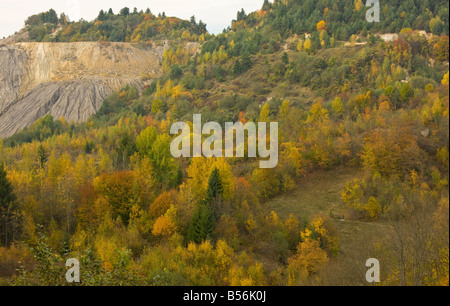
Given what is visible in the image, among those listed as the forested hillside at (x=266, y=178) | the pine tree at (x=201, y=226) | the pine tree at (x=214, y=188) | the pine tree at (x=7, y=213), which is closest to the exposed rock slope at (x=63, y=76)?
the forested hillside at (x=266, y=178)

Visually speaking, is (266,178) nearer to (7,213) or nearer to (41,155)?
(7,213)

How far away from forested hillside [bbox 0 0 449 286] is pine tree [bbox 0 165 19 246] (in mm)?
132

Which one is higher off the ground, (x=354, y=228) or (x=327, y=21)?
(x=327, y=21)

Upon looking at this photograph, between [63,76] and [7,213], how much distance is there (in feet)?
352

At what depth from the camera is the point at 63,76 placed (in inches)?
4938

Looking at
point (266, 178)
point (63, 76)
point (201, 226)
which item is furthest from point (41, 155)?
point (63, 76)

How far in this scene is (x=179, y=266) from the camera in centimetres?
2442

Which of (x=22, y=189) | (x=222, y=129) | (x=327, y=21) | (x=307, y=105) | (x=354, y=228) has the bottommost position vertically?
(x=354, y=228)

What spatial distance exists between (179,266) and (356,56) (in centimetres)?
7829

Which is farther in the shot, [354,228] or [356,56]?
[356,56]

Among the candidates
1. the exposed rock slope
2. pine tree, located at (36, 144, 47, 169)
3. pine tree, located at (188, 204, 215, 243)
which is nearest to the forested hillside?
pine tree, located at (188, 204, 215, 243)

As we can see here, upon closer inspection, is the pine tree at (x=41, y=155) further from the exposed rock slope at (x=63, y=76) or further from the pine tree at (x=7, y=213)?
the exposed rock slope at (x=63, y=76)
